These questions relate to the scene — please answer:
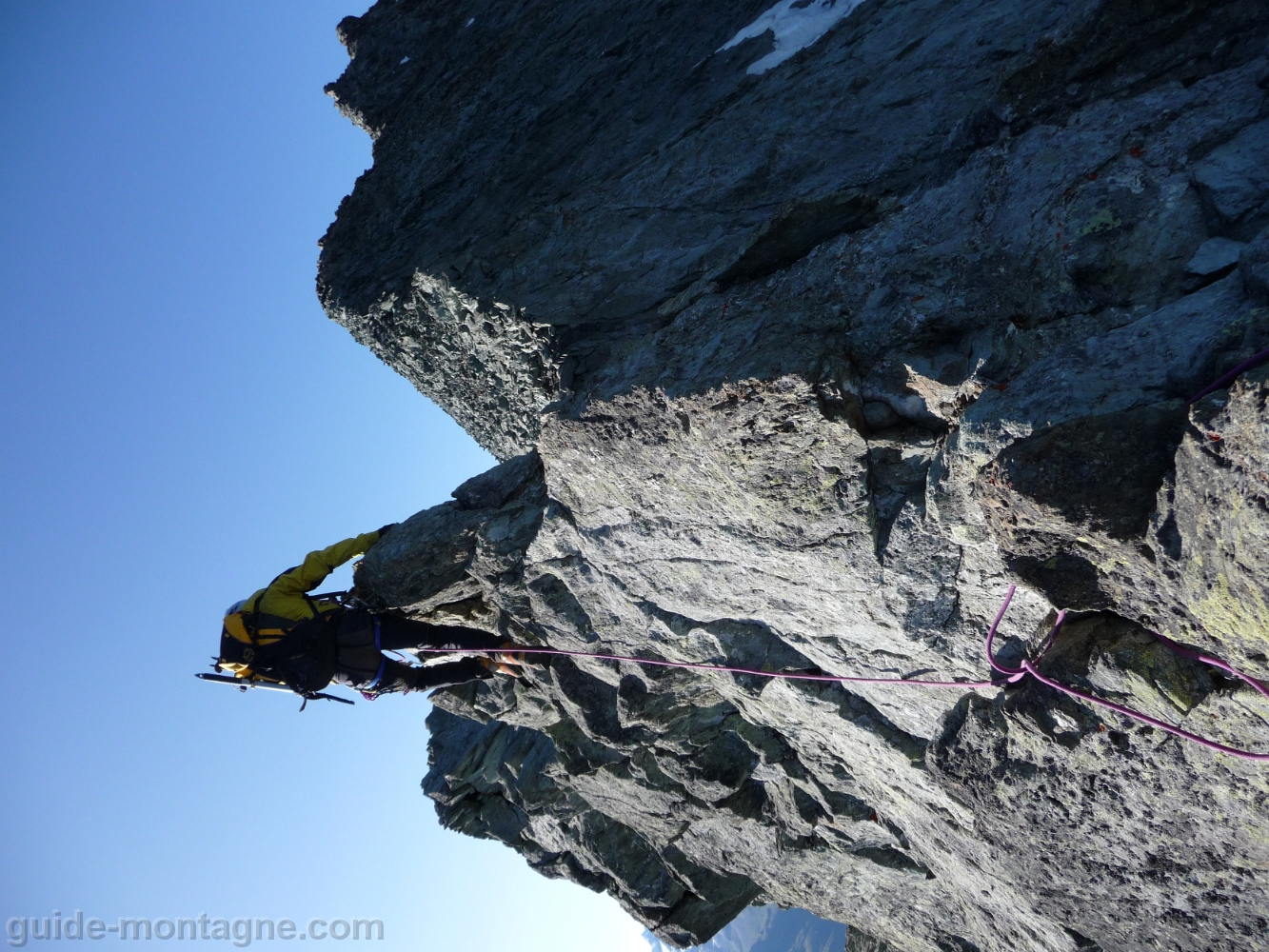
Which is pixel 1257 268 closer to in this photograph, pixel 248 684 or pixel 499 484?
pixel 499 484

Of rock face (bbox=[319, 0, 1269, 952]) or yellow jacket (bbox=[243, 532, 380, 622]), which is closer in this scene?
rock face (bbox=[319, 0, 1269, 952])

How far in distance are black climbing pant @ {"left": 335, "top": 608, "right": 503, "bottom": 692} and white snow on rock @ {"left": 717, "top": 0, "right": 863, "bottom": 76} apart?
334 inches

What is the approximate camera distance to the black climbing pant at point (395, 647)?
10078mm

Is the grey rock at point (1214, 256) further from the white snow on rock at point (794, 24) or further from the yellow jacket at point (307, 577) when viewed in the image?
the yellow jacket at point (307, 577)

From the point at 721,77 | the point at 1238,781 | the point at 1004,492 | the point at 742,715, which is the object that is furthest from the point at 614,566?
the point at 721,77

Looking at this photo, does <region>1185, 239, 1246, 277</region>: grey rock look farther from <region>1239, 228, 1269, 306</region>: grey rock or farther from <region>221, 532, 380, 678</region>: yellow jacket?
<region>221, 532, 380, 678</region>: yellow jacket

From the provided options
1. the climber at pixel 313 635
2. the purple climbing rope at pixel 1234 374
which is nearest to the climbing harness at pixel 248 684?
the climber at pixel 313 635

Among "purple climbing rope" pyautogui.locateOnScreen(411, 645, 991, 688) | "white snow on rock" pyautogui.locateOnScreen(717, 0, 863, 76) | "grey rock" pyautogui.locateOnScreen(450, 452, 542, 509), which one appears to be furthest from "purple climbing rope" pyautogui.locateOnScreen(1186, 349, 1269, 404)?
"white snow on rock" pyautogui.locateOnScreen(717, 0, 863, 76)

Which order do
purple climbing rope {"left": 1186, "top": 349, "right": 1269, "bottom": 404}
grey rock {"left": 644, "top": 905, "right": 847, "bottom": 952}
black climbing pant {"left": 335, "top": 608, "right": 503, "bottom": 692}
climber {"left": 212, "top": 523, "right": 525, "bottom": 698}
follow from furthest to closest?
grey rock {"left": 644, "top": 905, "right": 847, "bottom": 952}
black climbing pant {"left": 335, "top": 608, "right": 503, "bottom": 692}
climber {"left": 212, "top": 523, "right": 525, "bottom": 698}
purple climbing rope {"left": 1186, "top": 349, "right": 1269, "bottom": 404}

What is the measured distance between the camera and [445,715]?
702 inches

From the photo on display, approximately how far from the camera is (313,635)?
991 centimetres

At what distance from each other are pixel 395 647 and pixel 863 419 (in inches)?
281

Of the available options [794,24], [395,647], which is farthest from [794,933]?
[794,24]

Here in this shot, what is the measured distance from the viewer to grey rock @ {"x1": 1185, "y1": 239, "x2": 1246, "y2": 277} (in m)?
4.44
